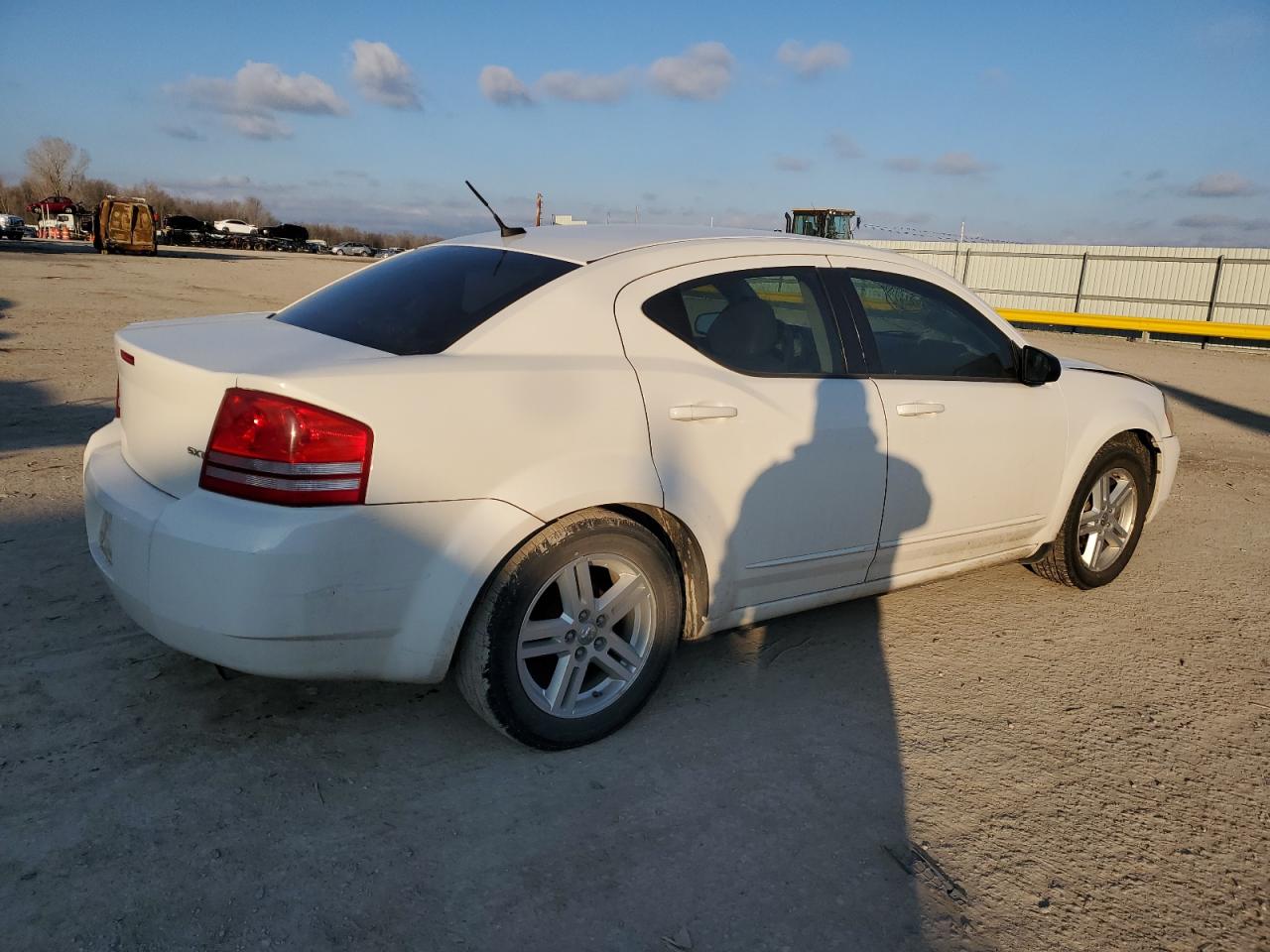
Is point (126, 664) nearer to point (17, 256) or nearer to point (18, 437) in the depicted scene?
point (18, 437)

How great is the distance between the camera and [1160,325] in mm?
20938

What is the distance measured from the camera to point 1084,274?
2570cm

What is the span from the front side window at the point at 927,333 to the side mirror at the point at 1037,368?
0.05 meters

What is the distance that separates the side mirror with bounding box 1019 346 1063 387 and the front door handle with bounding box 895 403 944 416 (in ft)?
2.06

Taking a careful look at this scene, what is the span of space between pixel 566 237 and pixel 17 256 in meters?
37.4

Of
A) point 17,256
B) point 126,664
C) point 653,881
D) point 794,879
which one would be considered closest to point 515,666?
point 653,881

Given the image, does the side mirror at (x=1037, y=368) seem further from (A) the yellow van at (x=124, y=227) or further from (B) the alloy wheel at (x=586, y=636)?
(A) the yellow van at (x=124, y=227)

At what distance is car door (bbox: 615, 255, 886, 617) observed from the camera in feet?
10.0

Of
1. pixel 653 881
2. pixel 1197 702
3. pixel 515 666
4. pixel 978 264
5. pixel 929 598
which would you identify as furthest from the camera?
pixel 978 264

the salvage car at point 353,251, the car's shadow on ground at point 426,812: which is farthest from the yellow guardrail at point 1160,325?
the salvage car at point 353,251

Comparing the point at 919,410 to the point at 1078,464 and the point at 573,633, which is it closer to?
the point at 1078,464

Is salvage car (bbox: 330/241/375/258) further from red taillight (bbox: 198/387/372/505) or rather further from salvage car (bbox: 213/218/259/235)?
red taillight (bbox: 198/387/372/505)

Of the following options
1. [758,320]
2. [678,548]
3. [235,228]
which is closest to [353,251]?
[235,228]

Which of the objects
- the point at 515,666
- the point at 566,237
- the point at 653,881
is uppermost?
the point at 566,237
